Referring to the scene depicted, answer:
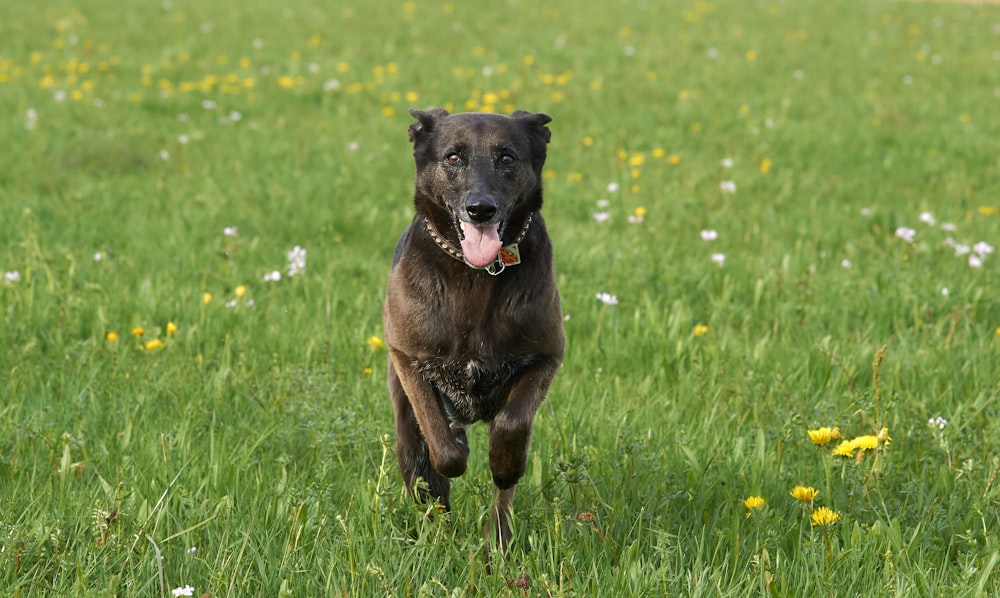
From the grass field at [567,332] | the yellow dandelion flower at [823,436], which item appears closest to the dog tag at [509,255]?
the grass field at [567,332]

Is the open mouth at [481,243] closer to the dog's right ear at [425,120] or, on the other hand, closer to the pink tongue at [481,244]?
the pink tongue at [481,244]

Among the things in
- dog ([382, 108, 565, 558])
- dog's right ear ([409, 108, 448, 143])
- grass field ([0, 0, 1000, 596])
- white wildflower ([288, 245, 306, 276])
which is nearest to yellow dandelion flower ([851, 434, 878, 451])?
grass field ([0, 0, 1000, 596])

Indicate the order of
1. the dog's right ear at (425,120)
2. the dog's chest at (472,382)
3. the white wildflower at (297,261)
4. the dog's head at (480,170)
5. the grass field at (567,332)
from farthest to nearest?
the white wildflower at (297,261), the dog's right ear at (425,120), the dog's chest at (472,382), the dog's head at (480,170), the grass field at (567,332)

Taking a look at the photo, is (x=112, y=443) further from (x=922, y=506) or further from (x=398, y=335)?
(x=922, y=506)

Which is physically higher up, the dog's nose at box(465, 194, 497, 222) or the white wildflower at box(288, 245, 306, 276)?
the dog's nose at box(465, 194, 497, 222)

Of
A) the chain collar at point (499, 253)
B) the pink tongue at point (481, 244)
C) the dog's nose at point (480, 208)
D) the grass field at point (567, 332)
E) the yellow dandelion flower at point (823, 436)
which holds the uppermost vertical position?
the dog's nose at point (480, 208)

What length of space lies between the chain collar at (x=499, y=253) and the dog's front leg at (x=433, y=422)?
1.20 ft

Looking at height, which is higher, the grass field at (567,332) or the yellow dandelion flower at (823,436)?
the yellow dandelion flower at (823,436)

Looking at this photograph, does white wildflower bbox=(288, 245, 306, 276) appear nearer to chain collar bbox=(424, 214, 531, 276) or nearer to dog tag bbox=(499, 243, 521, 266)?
chain collar bbox=(424, 214, 531, 276)

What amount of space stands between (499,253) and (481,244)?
0.09 m

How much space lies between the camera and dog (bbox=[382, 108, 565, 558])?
3.21 m

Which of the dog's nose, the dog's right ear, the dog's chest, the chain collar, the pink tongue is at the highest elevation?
the dog's right ear

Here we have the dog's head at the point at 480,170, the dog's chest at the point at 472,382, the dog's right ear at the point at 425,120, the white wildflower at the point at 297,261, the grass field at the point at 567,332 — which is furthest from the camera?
the white wildflower at the point at 297,261

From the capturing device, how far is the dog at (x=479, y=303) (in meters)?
3.21
